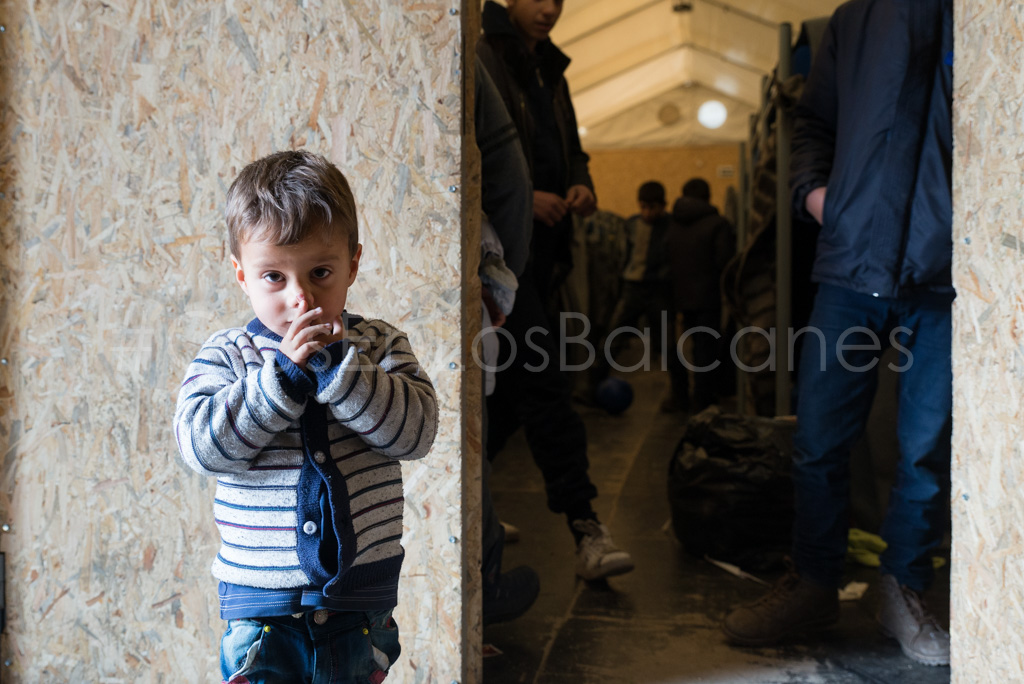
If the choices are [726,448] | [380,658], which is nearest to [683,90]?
[726,448]

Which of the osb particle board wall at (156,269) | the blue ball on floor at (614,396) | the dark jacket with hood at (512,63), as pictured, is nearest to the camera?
Answer: the osb particle board wall at (156,269)

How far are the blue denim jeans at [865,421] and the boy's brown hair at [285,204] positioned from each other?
160cm

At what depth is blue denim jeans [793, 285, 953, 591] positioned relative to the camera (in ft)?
7.52

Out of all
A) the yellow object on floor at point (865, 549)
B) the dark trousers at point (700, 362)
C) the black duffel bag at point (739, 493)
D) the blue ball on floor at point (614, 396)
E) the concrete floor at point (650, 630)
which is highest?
the dark trousers at point (700, 362)

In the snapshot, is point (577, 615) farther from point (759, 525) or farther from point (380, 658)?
point (380, 658)

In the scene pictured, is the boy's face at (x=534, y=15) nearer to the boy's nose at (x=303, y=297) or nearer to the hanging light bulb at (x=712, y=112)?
the boy's nose at (x=303, y=297)

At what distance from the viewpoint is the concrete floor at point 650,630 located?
2.19m

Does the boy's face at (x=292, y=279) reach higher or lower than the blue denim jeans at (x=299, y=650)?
higher

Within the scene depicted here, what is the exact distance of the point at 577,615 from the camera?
8.41 ft

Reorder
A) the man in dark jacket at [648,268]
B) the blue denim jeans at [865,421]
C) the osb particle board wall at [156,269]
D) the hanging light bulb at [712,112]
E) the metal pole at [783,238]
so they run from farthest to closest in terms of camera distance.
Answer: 1. the hanging light bulb at [712,112]
2. the man in dark jacket at [648,268]
3. the metal pole at [783,238]
4. the blue denim jeans at [865,421]
5. the osb particle board wall at [156,269]

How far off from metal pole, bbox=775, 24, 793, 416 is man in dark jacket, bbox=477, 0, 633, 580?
3.42 feet

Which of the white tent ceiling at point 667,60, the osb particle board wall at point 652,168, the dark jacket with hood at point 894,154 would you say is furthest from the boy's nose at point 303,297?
the osb particle board wall at point 652,168

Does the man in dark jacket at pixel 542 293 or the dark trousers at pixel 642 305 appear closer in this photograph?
the man in dark jacket at pixel 542 293

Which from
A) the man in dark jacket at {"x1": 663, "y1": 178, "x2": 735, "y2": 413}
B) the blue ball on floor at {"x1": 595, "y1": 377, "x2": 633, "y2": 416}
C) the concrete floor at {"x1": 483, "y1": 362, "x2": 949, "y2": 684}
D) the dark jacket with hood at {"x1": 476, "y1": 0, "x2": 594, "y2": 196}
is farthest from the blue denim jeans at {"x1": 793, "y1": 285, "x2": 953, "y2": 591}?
the blue ball on floor at {"x1": 595, "y1": 377, "x2": 633, "y2": 416}
